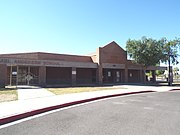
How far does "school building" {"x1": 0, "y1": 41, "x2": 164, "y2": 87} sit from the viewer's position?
25894 mm

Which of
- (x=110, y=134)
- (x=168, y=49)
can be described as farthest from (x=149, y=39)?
(x=110, y=134)

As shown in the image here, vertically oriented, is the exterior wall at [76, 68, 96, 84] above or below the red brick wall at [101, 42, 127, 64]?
below

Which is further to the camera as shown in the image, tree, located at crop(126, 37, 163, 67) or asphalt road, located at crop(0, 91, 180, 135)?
tree, located at crop(126, 37, 163, 67)

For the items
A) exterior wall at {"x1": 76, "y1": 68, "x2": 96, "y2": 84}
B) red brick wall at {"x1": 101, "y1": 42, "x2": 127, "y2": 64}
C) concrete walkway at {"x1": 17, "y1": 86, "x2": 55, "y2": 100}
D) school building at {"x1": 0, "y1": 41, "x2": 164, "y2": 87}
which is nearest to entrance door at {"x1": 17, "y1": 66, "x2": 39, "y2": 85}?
school building at {"x1": 0, "y1": 41, "x2": 164, "y2": 87}

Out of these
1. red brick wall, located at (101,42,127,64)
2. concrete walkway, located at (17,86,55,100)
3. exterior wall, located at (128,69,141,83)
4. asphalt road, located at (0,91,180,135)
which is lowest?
asphalt road, located at (0,91,180,135)

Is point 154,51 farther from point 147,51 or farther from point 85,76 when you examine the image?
point 85,76

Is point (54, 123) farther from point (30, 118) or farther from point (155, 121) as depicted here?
point (155, 121)

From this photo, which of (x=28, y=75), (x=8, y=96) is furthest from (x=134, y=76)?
(x=8, y=96)

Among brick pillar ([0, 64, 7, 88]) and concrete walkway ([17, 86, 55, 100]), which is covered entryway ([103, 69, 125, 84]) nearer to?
brick pillar ([0, 64, 7, 88])

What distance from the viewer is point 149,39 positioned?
101 ft

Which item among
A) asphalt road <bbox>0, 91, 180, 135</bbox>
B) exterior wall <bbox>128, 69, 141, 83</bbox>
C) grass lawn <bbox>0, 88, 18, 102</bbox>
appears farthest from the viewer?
exterior wall <bbox>128, 69, 141, 83</bbox>

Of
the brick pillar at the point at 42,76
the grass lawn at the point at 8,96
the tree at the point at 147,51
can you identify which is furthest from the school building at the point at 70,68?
the grass lawn at the point at 8,96

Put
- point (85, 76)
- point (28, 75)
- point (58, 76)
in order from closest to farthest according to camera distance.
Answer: point (28, 75) → point (58, 76) → point (85, 76)

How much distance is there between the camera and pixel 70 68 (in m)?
32.8
